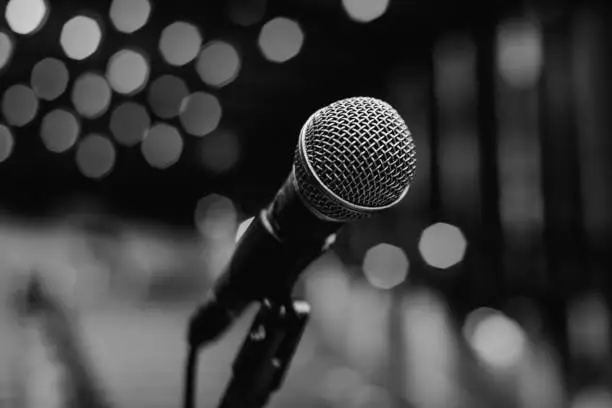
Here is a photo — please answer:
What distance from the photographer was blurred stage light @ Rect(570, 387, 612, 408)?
434 cm

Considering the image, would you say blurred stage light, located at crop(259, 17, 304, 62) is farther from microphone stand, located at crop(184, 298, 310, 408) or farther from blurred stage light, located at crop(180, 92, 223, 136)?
microphone stand, located at crop(184, 298, 310, 408)

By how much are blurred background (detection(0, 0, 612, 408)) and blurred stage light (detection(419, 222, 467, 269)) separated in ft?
0.12

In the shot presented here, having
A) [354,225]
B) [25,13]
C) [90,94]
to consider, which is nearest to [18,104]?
[90,94]

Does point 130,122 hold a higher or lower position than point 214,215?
higher

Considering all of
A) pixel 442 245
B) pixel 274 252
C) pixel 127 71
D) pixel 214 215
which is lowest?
pixel 214 215

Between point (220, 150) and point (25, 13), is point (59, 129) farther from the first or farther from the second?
point (25, 13)

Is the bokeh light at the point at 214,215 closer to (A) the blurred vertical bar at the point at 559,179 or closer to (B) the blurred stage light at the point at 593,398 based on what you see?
(A) the blurred vertical bar at the point at 559,179

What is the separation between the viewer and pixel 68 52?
6922mm

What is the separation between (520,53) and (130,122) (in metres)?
5.08

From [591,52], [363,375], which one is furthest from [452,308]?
[591,52]

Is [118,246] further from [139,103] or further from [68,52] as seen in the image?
[68,52]

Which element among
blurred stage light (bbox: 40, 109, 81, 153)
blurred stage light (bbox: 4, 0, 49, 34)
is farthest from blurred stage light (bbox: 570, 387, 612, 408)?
blurred stage light (bbox: 40, 109, 81, 153)

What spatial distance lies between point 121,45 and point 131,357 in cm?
380

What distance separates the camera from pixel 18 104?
810 cm
